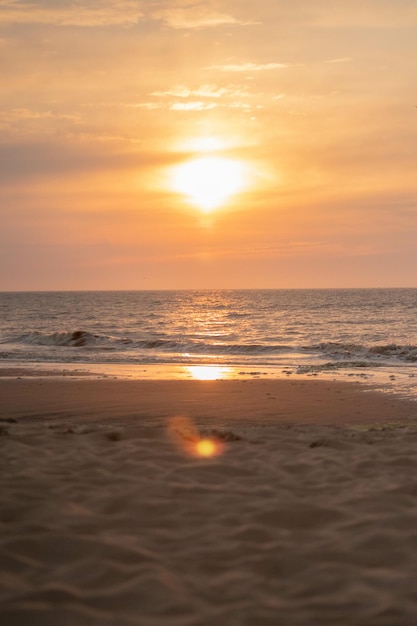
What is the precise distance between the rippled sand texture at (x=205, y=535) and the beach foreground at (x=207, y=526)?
1 centimetres

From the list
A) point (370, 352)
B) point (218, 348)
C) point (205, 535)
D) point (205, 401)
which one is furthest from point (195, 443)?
point (218, 348)

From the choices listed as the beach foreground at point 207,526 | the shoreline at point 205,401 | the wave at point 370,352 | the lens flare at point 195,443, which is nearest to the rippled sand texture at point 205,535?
the beach foreground at point 207,526

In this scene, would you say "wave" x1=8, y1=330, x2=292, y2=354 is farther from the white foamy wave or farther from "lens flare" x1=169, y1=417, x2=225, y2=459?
"lens flare" x1=169, y1=417, x2=225, y2=459

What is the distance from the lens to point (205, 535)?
4695 millimetres

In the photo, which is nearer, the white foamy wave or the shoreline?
the shoreline

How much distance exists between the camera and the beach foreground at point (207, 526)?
377 cm

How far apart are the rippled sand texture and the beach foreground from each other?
12 millimetres

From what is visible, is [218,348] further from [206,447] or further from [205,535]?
[205,535]

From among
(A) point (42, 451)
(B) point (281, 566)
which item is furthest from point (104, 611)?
(A) point (42, 451)

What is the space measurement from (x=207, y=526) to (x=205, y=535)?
6.3 inches

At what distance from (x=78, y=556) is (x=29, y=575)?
38cm

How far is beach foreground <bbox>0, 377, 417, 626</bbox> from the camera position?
148 inches

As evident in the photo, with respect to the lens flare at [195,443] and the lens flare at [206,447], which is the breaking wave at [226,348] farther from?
the lens flare at [206,447]

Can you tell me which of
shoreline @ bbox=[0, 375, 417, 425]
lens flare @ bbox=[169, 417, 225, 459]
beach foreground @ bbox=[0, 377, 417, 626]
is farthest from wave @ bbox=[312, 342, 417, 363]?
lens flare @ bbox=[169, 417, 225, 459]
